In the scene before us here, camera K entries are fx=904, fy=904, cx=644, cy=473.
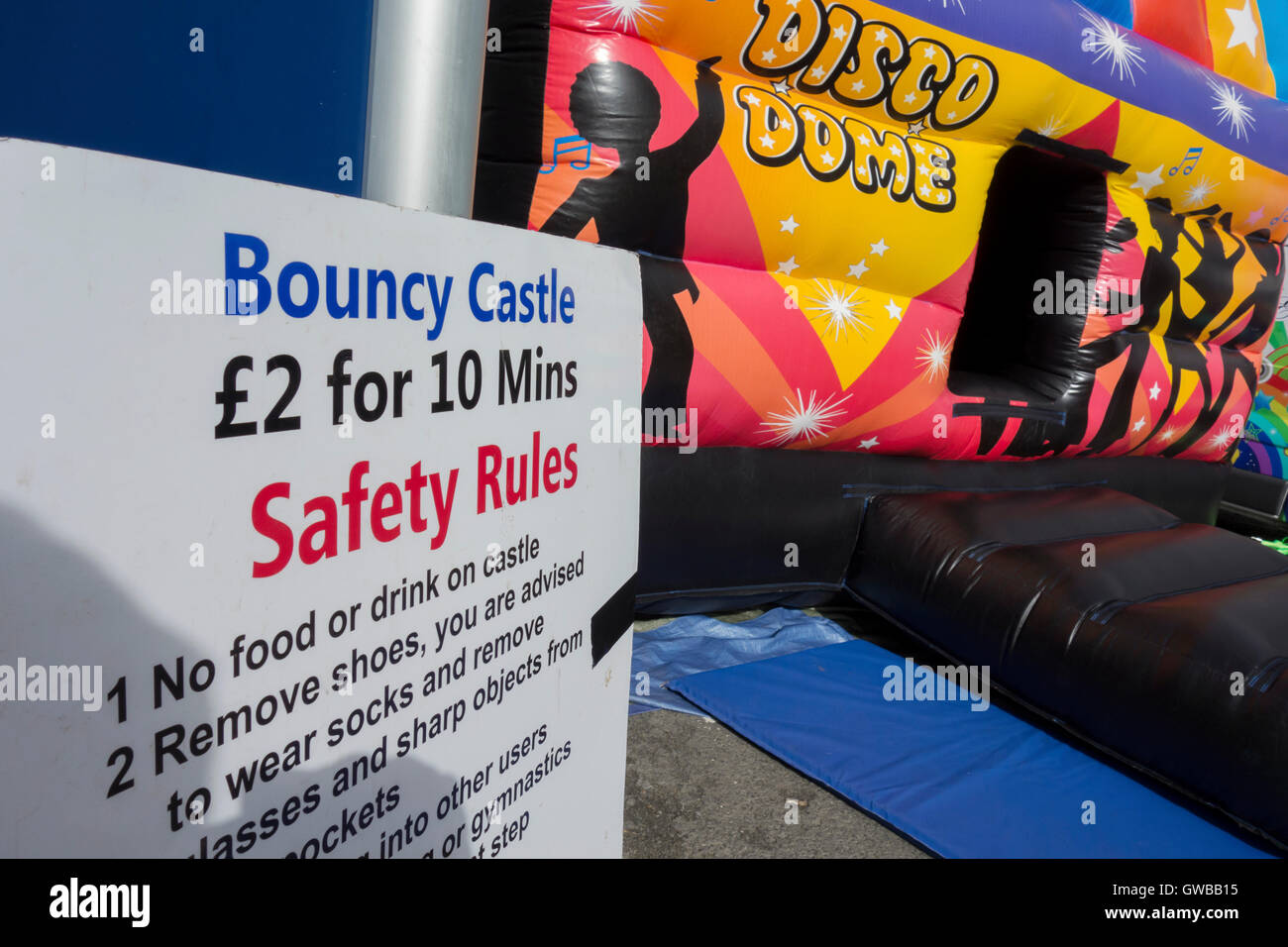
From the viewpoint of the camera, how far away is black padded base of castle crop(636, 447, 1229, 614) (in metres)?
2.81

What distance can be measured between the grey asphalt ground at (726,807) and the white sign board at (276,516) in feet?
2.46

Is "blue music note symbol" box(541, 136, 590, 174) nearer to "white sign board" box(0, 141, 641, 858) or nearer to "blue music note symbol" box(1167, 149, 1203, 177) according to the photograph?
"white sign board" box(0, 141, 641, 858)

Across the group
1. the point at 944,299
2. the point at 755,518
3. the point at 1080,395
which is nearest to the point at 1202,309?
the point at 1080,395

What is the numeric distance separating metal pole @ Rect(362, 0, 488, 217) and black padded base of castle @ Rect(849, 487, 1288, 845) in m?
2.03

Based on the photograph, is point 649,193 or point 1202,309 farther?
point 1202,309

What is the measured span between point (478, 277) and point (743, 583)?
2178 millimetres

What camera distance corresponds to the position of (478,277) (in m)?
1.01

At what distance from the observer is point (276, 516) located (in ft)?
2.60

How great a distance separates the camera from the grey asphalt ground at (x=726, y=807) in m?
1.88

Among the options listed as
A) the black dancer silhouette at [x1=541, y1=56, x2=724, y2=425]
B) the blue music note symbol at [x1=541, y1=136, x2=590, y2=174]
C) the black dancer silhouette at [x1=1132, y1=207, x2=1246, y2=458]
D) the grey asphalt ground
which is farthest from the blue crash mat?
the black dancer silhouette at [x1=1132, y1=207, x2=1246, y2=458]

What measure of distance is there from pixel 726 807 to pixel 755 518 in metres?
1.16

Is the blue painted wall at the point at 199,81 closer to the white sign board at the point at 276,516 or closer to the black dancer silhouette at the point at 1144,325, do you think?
the white sign board at the point at 276,516

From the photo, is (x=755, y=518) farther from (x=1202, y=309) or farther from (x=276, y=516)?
(x=1202, y=309)

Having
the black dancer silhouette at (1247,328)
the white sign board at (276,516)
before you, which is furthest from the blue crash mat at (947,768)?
Answer: the black dancer silhouette at (1247,328)
